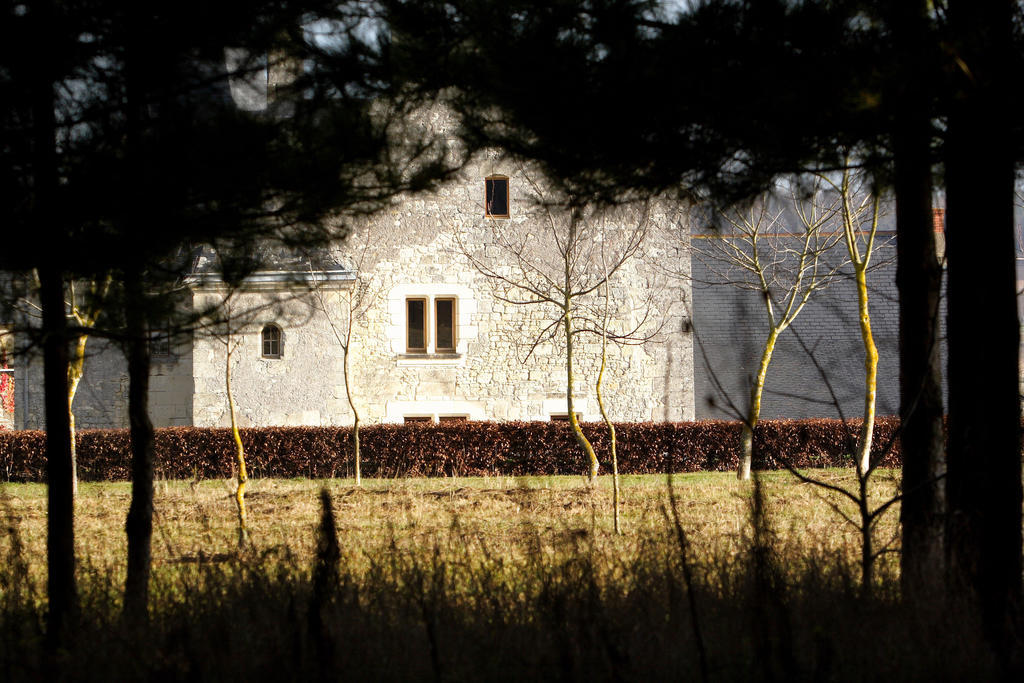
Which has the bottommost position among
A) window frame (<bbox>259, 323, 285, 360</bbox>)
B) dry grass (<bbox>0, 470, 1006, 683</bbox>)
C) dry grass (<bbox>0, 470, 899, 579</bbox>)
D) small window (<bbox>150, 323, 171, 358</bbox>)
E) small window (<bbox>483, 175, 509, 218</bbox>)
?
dry grass (<bbox>0, 470, 899, 579</bbox>)

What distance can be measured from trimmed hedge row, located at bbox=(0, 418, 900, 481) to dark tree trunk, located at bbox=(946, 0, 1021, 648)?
10.8 metres

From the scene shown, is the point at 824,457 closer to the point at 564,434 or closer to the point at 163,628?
the point at 564,434

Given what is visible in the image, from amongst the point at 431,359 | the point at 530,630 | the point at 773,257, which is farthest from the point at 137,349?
the point at 773,257

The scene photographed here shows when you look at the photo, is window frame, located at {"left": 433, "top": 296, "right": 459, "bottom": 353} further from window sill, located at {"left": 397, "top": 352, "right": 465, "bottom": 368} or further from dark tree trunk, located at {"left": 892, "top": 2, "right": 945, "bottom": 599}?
dark tree trunk, located at {"left": 892, "top": 2, "right": 945, "bottom": 599}

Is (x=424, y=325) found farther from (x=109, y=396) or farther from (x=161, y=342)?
(x=161, y=342)

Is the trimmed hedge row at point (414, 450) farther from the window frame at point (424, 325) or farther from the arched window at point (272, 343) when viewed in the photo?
the window frame at point (424, 325)

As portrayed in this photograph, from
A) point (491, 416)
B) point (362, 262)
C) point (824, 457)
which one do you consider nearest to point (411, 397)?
point (491, 416)

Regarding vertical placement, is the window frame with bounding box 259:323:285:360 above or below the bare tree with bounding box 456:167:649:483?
below

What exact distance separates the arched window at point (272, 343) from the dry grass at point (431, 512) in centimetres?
319

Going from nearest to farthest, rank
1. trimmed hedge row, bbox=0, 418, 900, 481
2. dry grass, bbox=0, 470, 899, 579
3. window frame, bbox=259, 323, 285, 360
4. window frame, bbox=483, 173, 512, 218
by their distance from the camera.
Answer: dry grass, bbox=0, 470, 899, 579
trimmed hedge row, bbox=0, 418, 900, 481
window frame, bbox=259, 323, 285, 360
window frame, bbox=483, 173, 512, 218

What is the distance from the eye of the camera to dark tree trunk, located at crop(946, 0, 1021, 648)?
144 inches

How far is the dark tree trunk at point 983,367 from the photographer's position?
12.0 feet

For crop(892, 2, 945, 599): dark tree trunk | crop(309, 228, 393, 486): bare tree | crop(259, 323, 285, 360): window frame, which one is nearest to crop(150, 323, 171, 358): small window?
crop(892, 2, 945, 599): dark tree trunk

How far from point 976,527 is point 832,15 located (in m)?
2.11
